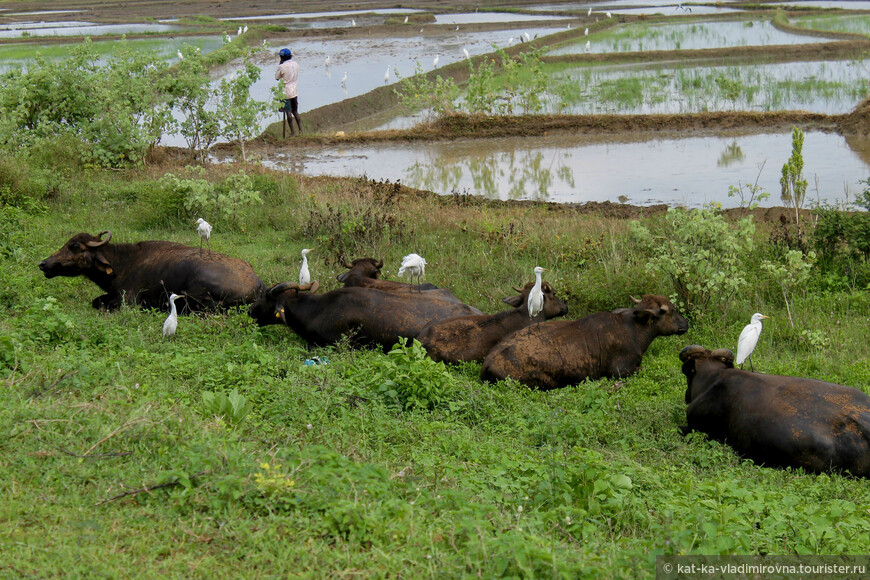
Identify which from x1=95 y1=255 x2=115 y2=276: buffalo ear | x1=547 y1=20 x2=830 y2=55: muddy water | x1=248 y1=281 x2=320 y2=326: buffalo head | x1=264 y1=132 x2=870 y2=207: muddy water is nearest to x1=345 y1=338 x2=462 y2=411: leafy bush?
x1=248 y1=281 x2=320 y2=326: buffalo head

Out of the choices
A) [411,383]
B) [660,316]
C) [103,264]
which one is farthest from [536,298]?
[103,264]

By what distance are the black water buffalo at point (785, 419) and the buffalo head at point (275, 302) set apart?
3.68 metres

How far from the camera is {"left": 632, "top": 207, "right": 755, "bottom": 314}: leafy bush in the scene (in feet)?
26.1

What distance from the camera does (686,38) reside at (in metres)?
28.6

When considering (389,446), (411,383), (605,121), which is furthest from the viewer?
(605,121)

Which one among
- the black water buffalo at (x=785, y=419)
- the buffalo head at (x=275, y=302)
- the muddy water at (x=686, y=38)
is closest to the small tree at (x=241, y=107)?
the buffalo head at (x=275, y=302)

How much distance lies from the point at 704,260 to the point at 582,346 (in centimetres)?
164

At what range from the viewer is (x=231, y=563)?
371 cm

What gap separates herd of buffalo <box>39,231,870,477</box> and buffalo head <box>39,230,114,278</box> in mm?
10

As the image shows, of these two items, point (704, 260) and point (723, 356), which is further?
point (704, 260)

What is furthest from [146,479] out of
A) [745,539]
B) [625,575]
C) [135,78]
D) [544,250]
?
[135,78]

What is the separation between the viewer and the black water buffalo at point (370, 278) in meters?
8.55

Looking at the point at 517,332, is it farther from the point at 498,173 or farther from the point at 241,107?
the point at 498,173

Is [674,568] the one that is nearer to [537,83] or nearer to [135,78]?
[135,78]
